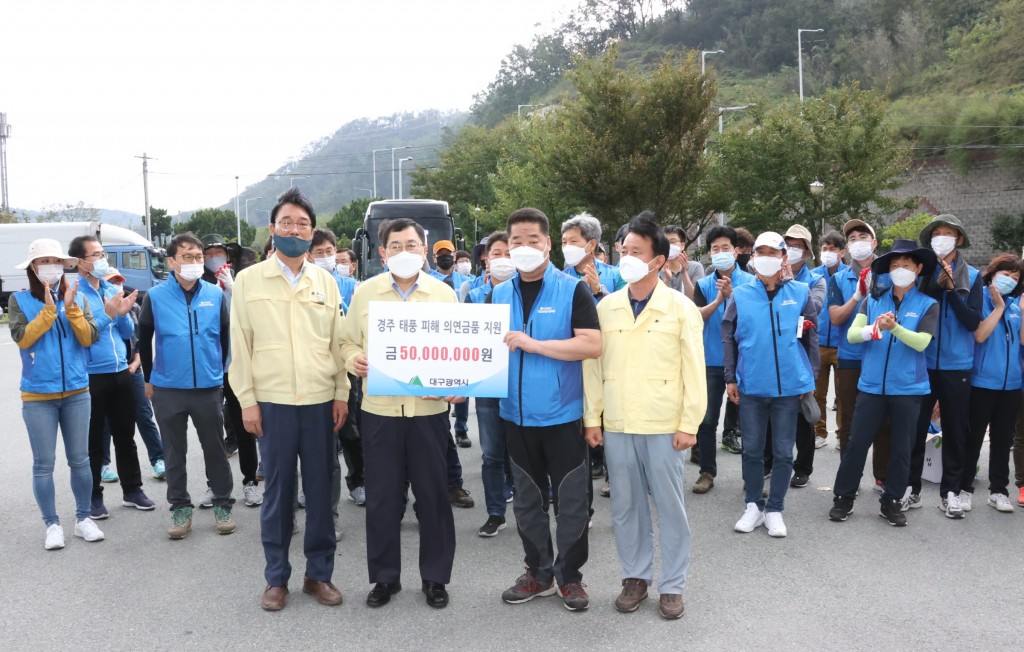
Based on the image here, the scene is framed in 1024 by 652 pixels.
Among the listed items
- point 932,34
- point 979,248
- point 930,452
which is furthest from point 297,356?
point 932,34

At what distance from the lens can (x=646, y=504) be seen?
4.20 m

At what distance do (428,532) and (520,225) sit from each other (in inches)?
70.8

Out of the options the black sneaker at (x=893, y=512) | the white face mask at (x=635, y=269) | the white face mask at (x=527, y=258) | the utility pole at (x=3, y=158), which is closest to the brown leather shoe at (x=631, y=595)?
the white face mask at (x=635, y=269)

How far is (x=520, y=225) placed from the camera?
13.8 ft

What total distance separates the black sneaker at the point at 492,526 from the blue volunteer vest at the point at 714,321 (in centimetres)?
234

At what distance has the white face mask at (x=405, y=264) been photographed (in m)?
4.20

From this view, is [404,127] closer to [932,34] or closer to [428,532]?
[932,34]

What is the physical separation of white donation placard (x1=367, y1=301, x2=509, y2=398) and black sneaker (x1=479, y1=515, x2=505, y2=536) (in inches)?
64.7

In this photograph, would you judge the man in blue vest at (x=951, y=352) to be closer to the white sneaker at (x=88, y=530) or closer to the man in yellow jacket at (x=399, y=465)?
the man in yellow jacket at (x=399, y=465)

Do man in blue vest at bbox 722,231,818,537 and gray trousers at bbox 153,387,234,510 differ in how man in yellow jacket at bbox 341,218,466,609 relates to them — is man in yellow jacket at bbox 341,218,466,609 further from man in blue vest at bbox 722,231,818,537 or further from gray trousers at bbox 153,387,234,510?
man in blue vest at bbox 722,231,818,537

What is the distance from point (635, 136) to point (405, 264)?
1745 centimetres

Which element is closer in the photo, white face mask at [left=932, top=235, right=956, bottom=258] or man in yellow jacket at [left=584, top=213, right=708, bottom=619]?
man in yellow jacket at [left=584, top=213, right=708, bottom=619]

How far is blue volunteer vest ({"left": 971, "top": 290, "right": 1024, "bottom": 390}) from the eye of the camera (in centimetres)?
559

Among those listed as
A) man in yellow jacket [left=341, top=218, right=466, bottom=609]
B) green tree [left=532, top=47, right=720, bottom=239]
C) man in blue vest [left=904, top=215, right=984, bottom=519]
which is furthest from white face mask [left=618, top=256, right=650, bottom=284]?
green tree [left=532, top=47, right=720, bottom=239]
